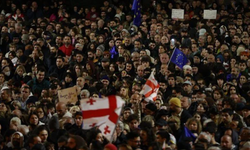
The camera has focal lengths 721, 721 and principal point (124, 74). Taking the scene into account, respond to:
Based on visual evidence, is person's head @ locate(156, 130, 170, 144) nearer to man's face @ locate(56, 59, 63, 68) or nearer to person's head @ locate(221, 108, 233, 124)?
person's head @ locate(221, 108, 233, 124)

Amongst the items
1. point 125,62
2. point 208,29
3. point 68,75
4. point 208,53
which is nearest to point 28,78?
point 68,75

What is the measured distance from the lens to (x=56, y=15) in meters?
23.8

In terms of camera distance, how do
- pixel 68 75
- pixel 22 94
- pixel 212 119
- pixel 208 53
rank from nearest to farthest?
pixel 212 119
pixel 22 94
pixel 68 75
pixel 208 53

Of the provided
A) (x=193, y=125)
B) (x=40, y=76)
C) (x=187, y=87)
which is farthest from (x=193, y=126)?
(x=40, y=76)

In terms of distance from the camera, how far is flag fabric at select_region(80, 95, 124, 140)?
1045 centimetres

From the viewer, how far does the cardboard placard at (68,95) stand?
47.6 ft

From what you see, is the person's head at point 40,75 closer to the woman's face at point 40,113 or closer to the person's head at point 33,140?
the woman's face at point 40,113

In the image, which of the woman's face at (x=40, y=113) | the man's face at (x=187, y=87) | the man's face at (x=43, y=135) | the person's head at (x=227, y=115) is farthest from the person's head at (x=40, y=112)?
the man's face at (x=187, y=87)

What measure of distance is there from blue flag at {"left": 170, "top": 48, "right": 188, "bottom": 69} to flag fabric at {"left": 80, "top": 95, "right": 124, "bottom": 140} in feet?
21.0

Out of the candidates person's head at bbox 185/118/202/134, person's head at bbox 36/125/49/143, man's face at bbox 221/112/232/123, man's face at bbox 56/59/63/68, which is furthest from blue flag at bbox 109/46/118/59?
person's head at bbox 36/125/49/143

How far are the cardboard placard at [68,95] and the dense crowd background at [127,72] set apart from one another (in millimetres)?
232

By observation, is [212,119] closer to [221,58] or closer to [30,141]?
[30,141]

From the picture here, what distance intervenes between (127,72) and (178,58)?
1241 mm

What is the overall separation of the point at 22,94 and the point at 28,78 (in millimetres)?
1767
